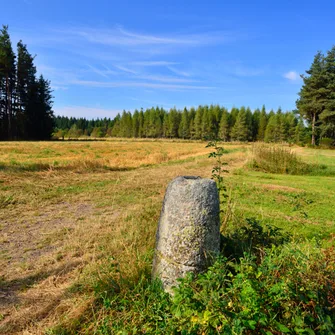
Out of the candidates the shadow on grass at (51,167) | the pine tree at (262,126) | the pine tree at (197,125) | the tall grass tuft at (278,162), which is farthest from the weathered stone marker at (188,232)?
the pine tree at (262,126)

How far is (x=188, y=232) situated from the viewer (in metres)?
2.52

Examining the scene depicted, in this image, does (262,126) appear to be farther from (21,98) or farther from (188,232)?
(188,232)

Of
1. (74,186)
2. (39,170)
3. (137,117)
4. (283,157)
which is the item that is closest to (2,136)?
(39,170)

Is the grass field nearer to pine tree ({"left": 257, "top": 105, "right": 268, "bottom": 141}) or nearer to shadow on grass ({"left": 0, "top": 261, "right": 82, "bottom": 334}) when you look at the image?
shadow on grass ({"left": 0, "top": 261, "right": 82, "bottom": 334})

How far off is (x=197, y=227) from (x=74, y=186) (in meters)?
6.58

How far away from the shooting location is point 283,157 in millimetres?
13039

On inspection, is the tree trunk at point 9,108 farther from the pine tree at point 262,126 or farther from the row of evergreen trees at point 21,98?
the pine tree at point 262,126

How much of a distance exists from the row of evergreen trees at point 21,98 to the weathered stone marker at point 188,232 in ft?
136

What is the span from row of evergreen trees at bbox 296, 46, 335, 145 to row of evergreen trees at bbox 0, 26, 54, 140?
3883cm

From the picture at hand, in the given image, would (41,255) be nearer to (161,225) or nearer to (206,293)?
(161,225)

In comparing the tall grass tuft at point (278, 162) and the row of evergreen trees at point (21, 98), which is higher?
the row of evergreen trees at point (21, 98)

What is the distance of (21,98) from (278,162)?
40.1 metres

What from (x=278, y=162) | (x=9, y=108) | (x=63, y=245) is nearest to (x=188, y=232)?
(x=63, y=245)

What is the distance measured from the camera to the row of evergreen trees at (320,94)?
32.7 metres
